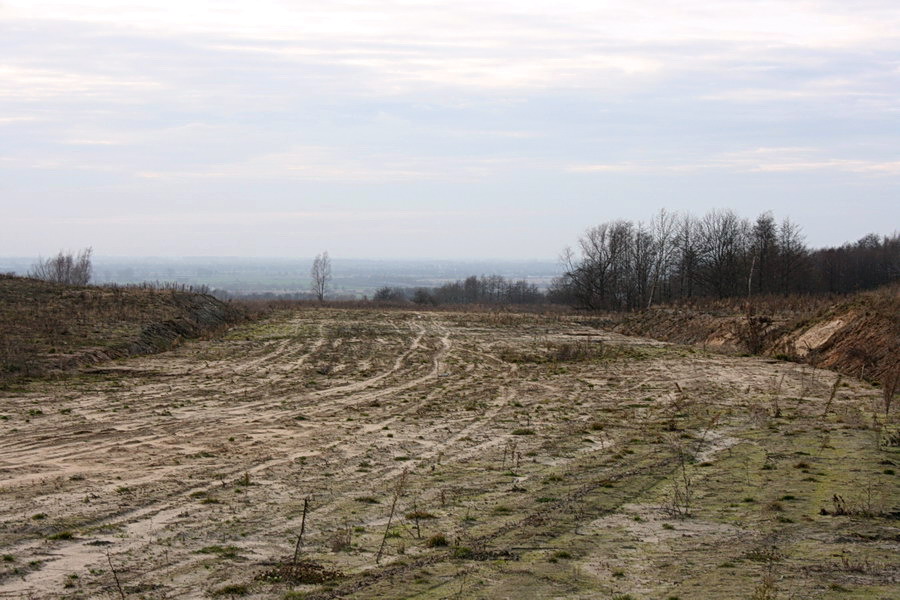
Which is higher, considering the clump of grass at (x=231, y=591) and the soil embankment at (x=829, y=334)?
the soil embankment at (x=829, y=334)

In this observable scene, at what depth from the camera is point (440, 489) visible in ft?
38.0

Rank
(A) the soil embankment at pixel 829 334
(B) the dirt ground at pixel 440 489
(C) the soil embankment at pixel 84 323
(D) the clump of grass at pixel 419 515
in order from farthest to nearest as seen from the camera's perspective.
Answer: (A) the soil embankment at pixel 829 334, (C) the soil embankment at pixel 84 323, (D) the clump of grass at pixel 419 515, (B) the dirt ground at pixel 440 489

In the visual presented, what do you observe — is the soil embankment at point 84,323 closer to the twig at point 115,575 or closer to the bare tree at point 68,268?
the twig at point 115,575

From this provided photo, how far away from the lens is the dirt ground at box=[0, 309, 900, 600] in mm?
7773

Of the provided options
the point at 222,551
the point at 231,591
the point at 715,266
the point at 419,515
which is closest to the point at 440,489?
the point at 419,515

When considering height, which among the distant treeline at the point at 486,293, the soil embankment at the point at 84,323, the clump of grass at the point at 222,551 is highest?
the distant treeline at the point at 486,293

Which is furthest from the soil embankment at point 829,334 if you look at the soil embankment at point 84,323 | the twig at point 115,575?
the soil embankment at point 84,323

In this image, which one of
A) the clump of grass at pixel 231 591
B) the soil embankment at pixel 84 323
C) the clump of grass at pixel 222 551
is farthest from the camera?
the soil embankment at pixel 84 323

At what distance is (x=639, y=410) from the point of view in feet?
63.7

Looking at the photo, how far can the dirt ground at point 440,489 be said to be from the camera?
777cm

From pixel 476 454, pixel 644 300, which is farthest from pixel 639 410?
pixel 644 300

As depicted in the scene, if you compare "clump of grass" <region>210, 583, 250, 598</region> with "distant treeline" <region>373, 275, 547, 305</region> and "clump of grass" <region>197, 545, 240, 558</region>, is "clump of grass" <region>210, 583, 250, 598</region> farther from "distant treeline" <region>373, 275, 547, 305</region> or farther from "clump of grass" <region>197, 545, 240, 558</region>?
"distant treeline" <region>373, 275, 547, 305</region>

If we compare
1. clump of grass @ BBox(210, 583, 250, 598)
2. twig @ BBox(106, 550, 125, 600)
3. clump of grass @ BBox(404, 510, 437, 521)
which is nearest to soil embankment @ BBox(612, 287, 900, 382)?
clump of grass @ BBox(404, 510, 437, 521)

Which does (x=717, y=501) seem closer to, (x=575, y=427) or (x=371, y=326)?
(x=575, y=427)
